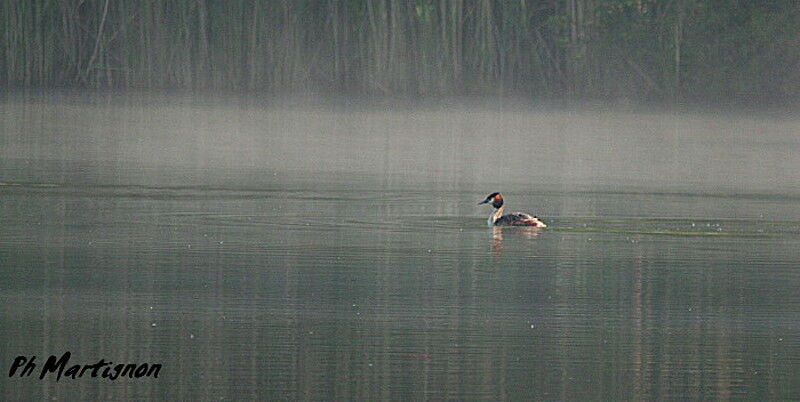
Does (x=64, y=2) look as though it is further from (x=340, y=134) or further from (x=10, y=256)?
(x=10, y=256)

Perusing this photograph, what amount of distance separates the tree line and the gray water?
2283 centimetres

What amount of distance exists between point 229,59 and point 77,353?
37.6m

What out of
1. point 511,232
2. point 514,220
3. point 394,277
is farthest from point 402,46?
point 394,277

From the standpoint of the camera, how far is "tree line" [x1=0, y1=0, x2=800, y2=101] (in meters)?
42.9

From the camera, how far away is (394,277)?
357 inches

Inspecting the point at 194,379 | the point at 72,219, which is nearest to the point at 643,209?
the point at 72,219

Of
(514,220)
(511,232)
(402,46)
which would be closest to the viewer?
(511,232)

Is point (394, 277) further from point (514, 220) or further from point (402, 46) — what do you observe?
point (402, 46)

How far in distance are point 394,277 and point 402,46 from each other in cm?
3419

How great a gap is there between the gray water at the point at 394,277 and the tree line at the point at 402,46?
22834mm

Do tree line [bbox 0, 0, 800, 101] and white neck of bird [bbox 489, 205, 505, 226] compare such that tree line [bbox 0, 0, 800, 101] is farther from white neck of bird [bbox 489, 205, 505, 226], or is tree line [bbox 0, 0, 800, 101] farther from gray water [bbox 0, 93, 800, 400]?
white neck of bird [bbox 489, 205, 505, 226]

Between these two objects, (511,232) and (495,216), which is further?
(495,216)

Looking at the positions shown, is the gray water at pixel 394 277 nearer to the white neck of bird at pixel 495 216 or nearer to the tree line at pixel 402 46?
the white neck of bird at pixel 495 216

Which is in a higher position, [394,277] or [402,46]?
[402,46]
